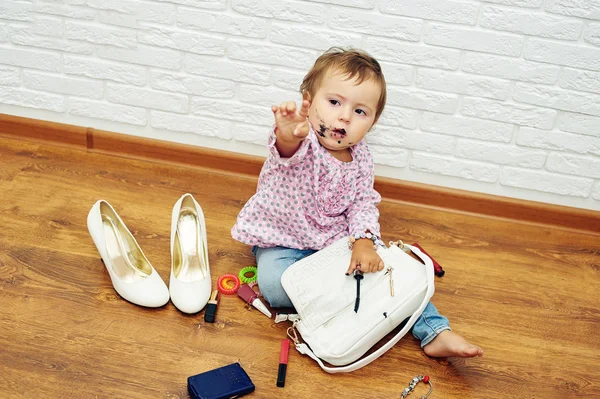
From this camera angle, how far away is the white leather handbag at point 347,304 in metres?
1.27

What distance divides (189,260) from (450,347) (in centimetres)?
61

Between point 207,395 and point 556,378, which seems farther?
point 556,378

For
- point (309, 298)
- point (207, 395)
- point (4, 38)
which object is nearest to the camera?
point (207, 395)

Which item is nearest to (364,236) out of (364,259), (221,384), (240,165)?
(364,259)

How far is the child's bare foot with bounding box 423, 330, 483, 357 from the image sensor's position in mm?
1260

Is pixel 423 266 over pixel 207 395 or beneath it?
over

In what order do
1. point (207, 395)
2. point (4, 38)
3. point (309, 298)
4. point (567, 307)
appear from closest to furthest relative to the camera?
1. point (207, 395)
2. point (309, 298)
3. point (567, 307)
4. point (4, 38)

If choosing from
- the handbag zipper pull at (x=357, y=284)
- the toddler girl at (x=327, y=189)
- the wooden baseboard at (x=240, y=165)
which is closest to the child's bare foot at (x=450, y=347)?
the toddler girl at (x=327, y=189)

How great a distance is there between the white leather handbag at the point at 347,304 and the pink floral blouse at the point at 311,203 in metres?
0.09

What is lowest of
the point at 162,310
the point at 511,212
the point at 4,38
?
the point at 162,310

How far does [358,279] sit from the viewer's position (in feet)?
4.28

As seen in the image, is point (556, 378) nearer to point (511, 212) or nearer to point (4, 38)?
point (511, 212)

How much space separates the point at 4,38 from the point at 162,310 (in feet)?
3.04

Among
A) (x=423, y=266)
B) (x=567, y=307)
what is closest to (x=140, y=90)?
(x=423, y=266)
